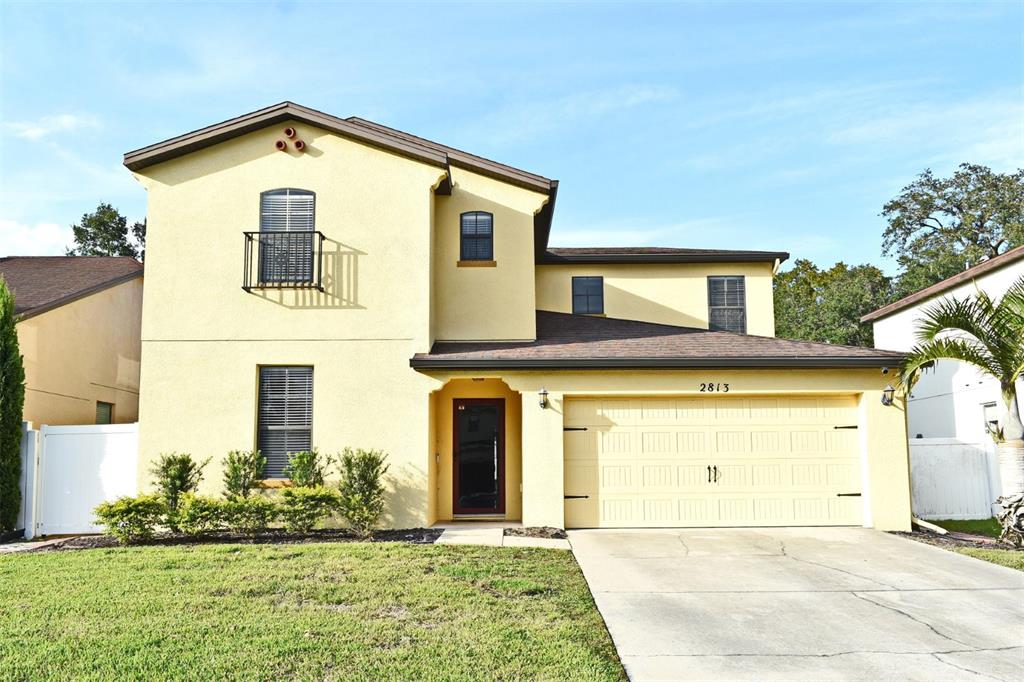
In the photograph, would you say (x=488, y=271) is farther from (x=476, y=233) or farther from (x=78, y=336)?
(x=78, y=336)

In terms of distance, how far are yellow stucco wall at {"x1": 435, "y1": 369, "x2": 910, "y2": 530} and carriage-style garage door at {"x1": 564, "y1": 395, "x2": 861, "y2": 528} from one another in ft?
0.79

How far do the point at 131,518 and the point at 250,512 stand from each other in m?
1.72

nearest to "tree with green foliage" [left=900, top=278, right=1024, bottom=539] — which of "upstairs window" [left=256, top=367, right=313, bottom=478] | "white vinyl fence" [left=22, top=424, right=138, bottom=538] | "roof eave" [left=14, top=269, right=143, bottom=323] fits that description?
"upstairs window" [left=256, top=367, right=313, bottom=478]

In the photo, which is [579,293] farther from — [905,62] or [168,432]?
[168,432]

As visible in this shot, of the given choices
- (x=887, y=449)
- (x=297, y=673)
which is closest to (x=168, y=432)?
(x=297, y=673)

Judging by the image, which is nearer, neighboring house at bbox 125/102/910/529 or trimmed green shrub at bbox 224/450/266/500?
trimmed green shrub at bbox 224/450/266/500

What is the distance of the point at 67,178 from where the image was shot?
23.8 meters

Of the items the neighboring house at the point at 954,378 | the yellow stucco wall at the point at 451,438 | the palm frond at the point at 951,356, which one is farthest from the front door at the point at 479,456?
the neighboring house at the point at 954,378

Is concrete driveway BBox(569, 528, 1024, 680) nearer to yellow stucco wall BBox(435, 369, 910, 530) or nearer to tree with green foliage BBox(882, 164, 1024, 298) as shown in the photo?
yellow stucco wall BBox(435, 369, 910, 530)

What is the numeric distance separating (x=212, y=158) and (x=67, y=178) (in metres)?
13.6

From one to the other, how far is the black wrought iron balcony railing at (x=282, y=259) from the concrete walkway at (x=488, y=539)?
4.65m

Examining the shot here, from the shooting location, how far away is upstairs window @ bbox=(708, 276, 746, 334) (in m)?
17.7

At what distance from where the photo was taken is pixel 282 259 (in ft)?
43.1

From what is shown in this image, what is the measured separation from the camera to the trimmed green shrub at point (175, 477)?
39.4ft
